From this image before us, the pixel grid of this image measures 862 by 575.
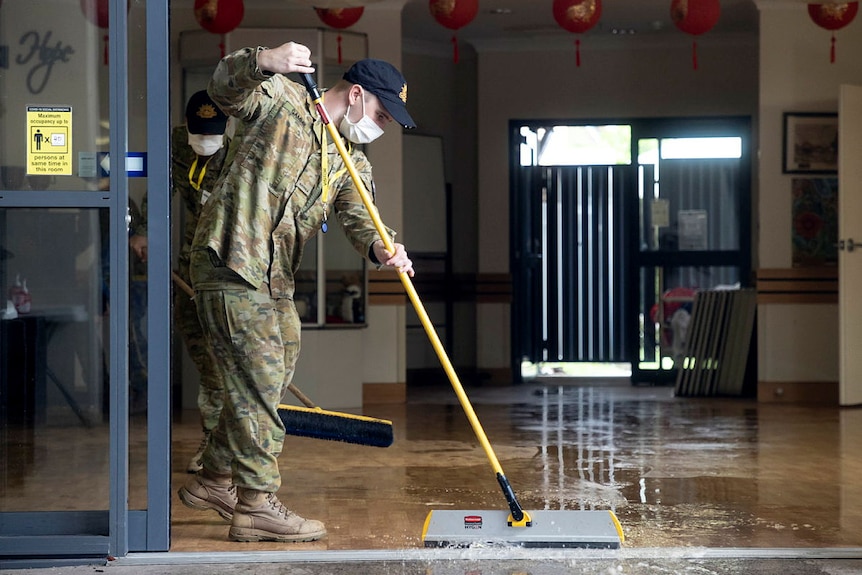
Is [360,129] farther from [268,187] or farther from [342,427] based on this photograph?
[342,427]

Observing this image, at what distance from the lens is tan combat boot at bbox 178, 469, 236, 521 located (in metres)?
3.42

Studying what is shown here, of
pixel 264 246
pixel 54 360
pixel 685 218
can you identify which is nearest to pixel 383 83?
pixel 264 246

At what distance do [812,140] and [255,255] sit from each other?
5.45 m

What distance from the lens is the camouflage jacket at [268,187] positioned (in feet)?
9.95

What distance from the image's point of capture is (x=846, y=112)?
23.1 feet

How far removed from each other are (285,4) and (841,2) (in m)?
3.31

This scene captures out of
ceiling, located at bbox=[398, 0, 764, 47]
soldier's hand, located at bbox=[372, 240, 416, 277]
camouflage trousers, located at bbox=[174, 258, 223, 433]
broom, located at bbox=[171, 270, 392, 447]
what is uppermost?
ceiling, located at bbox=[398, 0, 764, 47]

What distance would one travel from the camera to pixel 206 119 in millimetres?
3881

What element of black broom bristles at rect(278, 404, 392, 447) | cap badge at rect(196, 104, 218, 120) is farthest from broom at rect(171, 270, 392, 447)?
cap badge at rect(196, 104, 218, 120)

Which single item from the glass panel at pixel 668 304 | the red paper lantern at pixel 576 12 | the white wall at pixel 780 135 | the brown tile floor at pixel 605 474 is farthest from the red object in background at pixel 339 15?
the glass panel at pixel 668 304

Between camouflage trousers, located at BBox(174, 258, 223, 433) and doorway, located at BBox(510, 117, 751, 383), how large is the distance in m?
5.37

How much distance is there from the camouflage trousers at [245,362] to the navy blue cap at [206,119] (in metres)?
0.90

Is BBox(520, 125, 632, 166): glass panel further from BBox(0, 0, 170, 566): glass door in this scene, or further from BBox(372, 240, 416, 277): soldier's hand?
BBox(0, 0, 170, 566): glass door

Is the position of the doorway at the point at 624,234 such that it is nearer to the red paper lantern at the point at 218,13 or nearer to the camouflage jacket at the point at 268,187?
the red paper lantern at the point at 218,13
